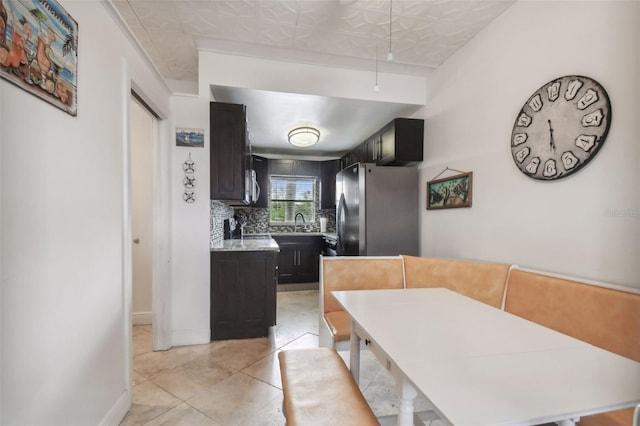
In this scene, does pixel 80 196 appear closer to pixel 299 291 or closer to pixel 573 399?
pixel 573 399

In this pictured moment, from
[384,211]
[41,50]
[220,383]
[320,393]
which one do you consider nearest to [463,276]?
[384,211]

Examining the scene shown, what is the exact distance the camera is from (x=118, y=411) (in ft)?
5.02

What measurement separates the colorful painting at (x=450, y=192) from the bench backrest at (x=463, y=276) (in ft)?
2.05

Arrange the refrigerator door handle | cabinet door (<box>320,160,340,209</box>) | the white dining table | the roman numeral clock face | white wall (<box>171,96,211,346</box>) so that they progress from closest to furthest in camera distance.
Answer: the white dining table
the roman numeral clock face
white wall (<box>171,96,211,346</box>)
the refrigerator door handle
cabinet door (<box>320,160,340,209</box>)

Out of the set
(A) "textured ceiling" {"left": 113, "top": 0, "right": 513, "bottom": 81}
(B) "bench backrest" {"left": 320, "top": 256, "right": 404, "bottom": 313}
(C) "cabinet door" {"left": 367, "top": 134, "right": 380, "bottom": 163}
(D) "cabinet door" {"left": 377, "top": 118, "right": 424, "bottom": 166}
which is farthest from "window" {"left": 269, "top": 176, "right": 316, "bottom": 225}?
(B) "bench backrest" {"left": 320, "top": 256, "right": 404, "bottom": 313}

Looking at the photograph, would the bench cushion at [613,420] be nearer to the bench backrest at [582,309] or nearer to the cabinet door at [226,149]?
the bench backrest at [582,309]

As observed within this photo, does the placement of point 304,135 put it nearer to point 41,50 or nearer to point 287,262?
point 287,262

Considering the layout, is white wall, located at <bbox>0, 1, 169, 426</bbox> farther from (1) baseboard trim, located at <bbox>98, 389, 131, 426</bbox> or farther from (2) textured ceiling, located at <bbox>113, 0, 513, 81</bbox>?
(2) textured ceiling, located at <bbox>113, 0, 513, 81</bbox>

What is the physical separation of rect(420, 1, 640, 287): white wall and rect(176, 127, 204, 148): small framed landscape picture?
2495mm

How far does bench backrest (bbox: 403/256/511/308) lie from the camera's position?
186 centimetres

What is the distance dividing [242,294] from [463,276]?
2067 millimetres

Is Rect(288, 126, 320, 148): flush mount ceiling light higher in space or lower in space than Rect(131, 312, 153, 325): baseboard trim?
higher

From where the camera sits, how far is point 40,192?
100cm

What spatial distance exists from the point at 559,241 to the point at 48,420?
2796 millimetres
